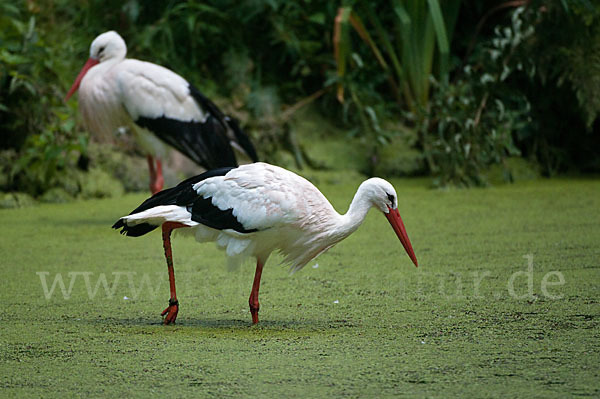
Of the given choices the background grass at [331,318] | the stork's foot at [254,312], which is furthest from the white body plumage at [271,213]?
the background grass at [331,318]

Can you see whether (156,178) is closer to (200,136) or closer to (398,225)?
(200,136)

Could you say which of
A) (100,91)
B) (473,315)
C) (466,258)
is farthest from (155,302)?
(100,91)

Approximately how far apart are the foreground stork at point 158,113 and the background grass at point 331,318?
615 millimetres

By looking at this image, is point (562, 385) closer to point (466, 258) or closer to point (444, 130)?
point (466, 258)

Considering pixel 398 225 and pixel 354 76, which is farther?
pixel 354 76

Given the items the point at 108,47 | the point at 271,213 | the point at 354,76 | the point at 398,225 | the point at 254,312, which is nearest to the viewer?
the point at 271,213

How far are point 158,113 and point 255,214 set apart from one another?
8.46 ft

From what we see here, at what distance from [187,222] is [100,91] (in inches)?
105

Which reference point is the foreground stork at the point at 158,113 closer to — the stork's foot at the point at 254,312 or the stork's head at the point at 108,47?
the stork's head at the point at 108,47

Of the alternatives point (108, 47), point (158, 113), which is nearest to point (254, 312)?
point (158, 113)

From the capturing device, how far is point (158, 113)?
5.46m

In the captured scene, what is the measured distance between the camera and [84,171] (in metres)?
6.96

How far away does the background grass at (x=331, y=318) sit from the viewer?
2445mm

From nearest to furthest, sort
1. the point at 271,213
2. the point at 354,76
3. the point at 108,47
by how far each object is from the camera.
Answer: the point at 271,213, the point at 108,47, the point at 354,76
